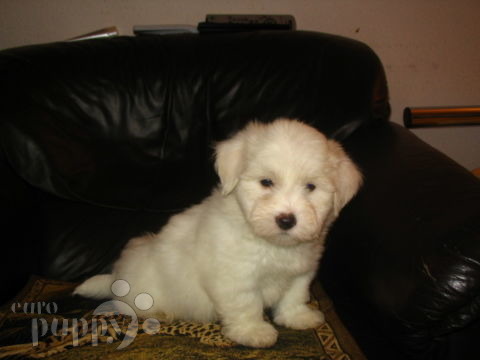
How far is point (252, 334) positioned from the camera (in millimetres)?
1600

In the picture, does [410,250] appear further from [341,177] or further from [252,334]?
[252,334]

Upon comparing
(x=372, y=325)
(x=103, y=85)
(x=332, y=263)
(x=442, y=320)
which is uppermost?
(x=103, y=85)

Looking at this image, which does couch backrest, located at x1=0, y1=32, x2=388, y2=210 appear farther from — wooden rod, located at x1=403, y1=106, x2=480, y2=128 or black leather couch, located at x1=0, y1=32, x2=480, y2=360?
wooden rod, located at x1=403, y1=106, x2=480, y2=128

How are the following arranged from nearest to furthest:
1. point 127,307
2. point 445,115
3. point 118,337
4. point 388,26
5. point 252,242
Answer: point 118,337
point 252,242
point 127,307
point 445,115
point 388,26

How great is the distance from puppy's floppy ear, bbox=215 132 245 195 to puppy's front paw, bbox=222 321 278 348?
0.60 metres

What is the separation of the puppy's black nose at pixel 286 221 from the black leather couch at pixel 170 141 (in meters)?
0.39

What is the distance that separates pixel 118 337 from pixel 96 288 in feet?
1.36

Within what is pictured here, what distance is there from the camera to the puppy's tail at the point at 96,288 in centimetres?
183

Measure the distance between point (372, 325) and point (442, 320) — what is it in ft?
1.40

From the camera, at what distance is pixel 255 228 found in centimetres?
147

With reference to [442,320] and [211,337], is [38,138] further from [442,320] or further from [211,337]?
[442,320]

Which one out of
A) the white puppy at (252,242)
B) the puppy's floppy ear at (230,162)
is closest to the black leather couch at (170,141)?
the white puppy at (252,242)

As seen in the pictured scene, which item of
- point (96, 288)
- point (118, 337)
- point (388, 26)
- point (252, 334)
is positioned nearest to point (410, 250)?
point (252, 334)

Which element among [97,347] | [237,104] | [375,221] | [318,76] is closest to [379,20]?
[318,76]
